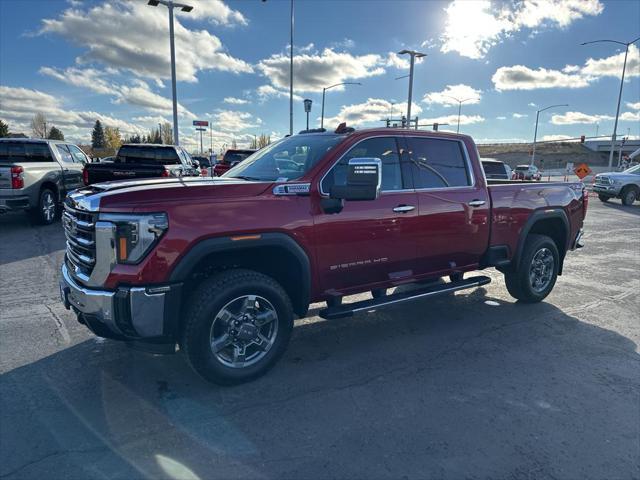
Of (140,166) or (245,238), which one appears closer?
(245,238)

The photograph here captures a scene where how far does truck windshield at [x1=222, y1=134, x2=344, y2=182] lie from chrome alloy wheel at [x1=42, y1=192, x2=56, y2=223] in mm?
7903

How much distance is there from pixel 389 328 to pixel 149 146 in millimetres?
11006

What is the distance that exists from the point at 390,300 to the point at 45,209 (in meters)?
9.49

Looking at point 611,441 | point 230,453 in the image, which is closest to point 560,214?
point 611,441

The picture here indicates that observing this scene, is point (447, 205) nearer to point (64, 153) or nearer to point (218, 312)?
point (218, 312)

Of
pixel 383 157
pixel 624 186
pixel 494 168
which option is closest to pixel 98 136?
pixel 494 168

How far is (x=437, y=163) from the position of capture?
16.4 feet

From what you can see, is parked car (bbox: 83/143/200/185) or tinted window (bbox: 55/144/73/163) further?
tinted window (bbox: 55/144/73/163)

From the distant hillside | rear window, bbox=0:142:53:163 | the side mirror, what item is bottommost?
the side mirror

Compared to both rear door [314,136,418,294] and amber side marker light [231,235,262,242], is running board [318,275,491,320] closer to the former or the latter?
rear door [314,136,418,294]

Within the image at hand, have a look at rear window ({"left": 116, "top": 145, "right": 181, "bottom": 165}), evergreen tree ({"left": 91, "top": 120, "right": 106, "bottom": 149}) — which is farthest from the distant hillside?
rear window ({"left": 116, "top": 145, "right": 181, "bottom": 165})

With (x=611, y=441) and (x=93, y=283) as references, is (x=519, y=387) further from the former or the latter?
(x=93, y=283)

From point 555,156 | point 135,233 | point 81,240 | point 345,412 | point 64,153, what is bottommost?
point 345,412

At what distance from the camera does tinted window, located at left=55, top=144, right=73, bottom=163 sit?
11.8m
